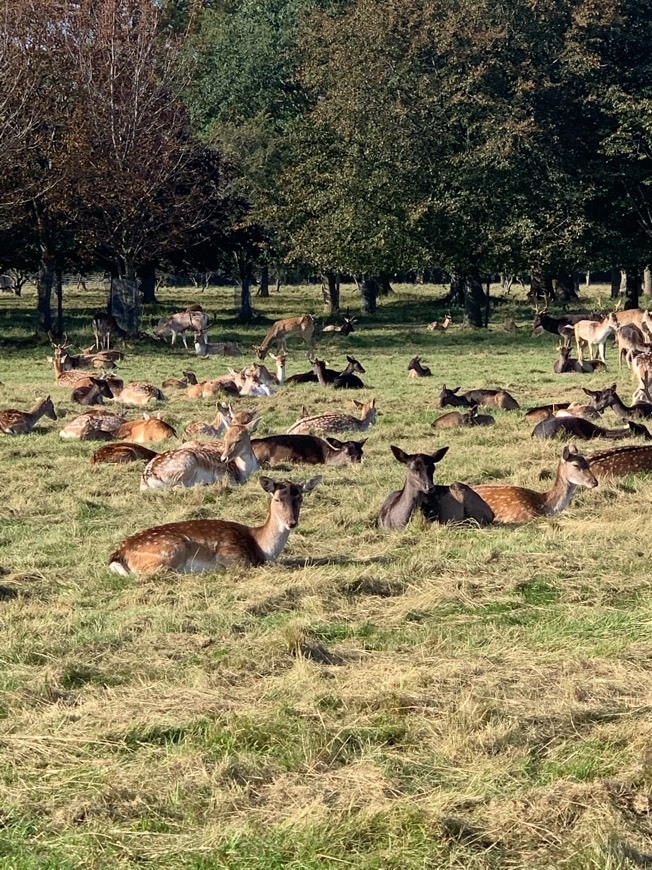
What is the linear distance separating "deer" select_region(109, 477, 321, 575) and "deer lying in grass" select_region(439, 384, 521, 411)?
868cm

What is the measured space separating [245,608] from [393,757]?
2046 mm

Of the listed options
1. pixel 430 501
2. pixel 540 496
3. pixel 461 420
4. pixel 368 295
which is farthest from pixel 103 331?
pixel 430 501

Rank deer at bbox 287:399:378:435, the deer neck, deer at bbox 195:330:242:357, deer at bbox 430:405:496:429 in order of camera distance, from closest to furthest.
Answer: the deer neck, deer at bbox 287:399:378:435, deer at bbox 430:405:496:429, deer at bbox 195:330:242:357

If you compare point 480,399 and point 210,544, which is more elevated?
point 210,544

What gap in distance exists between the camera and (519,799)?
3.95 metres

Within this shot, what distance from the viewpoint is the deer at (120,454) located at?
11.2 m

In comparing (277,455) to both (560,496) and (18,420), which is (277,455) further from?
(18,420)

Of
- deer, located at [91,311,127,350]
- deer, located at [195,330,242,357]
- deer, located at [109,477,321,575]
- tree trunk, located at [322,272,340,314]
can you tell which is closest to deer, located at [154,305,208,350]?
deer, located at [195,330,242,357]

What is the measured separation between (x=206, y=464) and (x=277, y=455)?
1.38 m

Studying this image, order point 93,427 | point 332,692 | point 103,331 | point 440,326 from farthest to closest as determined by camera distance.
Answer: point 440,326, point 103,331, point 93,427, point 332,692

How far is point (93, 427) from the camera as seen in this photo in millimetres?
13375

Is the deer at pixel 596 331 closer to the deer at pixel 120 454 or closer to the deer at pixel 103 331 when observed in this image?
the deer at pixel 103 331

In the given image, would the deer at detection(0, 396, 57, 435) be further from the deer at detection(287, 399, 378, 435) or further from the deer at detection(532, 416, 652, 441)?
the deer at detection(532, 416, 652, 441)

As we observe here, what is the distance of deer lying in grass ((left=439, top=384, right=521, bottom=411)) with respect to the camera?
1564cm
